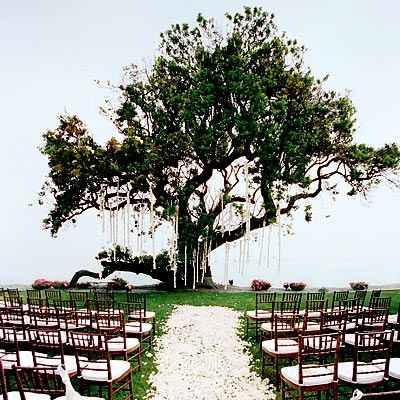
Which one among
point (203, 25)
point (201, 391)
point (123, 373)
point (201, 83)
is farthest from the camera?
point (203, 25)

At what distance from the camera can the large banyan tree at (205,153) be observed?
60.5 feet

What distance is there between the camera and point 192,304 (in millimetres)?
15867

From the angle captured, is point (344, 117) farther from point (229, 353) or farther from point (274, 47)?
point (229, 353)

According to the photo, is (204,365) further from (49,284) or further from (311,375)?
(49,284)

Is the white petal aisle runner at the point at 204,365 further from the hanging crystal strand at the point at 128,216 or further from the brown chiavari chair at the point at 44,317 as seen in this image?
the hanging crystal strand at the point at 128,216

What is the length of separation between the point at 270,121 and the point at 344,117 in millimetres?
2953

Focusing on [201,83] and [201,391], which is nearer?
[201,391]

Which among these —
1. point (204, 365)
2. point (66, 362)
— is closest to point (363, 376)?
point (204, 365)

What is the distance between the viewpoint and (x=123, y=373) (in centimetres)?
618

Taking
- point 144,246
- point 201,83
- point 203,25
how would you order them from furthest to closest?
point 144,246, point 203,25, point 201,83

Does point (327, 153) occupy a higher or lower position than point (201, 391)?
higher

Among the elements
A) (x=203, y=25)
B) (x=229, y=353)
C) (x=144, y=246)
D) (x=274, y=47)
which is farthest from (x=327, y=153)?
(x=229, y=353)

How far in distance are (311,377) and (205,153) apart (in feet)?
45.2

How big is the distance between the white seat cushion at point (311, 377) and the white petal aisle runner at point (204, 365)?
0.88 metres
